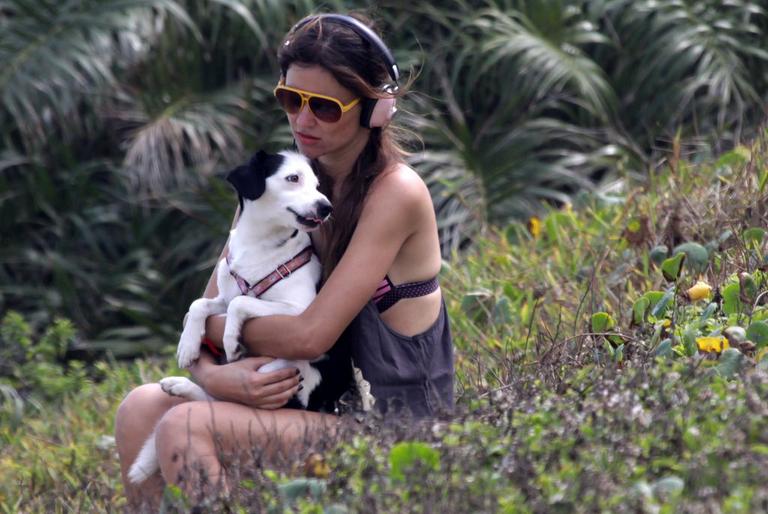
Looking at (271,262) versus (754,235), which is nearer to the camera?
(271,262)

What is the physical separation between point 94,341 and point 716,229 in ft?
13.4

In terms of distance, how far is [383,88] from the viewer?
3.62 meters

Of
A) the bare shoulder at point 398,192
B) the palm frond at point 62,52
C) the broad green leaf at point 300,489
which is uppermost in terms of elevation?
the bare shoulder at point 398,192

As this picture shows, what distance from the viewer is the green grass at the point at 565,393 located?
101 inches

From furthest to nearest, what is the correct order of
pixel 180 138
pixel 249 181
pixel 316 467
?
pixel 180 138, pixel 249 181, pixel 316 467

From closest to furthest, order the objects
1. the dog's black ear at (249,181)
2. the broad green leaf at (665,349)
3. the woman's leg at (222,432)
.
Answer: the woman's leg at (222,432)
the broad green leaf at (665,349)
the dog's black ear at (249,181)

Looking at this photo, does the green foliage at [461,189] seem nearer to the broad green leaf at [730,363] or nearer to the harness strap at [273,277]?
the broad green leaf at [730,363]

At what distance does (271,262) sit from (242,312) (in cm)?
17

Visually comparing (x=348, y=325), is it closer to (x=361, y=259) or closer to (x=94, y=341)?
(x=361, y=259)

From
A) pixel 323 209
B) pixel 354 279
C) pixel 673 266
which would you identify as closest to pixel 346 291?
pixel 354 279

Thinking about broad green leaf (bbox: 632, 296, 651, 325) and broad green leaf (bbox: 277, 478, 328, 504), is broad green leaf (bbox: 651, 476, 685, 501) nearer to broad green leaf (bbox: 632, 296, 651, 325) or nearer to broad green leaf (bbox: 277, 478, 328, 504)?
broad green leaf (bbox: 277, 478, 328, 504)

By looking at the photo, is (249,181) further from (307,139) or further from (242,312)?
(242,312)

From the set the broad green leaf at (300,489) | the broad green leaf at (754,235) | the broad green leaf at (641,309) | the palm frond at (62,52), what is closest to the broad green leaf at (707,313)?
the broad green leaf at (641,309)

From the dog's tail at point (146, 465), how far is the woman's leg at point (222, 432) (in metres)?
0.16
